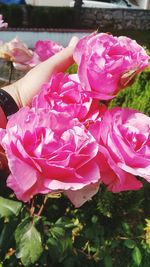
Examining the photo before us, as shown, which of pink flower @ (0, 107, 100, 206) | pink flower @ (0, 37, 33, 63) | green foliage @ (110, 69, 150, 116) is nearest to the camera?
pink flower @ (0, 107, 100, 206)

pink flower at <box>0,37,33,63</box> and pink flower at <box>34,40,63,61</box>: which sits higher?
pink flower at <box>34,40,63,61</box>

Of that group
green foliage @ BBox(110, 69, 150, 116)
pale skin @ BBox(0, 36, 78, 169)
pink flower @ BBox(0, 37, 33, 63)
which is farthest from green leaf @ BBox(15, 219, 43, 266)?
green foliage @ BBox(110, 69, 150, 116)

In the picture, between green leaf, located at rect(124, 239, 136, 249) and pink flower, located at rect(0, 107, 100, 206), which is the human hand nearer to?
pink flower, located at rect(0, 107, 100, 206)

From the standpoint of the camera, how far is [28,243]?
104cm

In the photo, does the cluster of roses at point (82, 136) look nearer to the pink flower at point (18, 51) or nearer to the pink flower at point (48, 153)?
the pink flower at point (48, 153)

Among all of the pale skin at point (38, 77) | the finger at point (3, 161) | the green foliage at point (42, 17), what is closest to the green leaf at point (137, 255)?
the pale skin at point (38, 77)

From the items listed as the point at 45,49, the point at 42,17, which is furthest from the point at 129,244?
the point at 42,17

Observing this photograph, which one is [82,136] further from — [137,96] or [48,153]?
[137,96]

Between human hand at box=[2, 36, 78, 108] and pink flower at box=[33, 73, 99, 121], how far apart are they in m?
0.11

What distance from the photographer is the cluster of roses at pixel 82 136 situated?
2.26ft

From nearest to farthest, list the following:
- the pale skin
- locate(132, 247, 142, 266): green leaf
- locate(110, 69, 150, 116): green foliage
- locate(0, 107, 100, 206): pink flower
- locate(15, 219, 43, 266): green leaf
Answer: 1. locate(0, 107, 100, 206): pink flower
2. the pale skin
3. locate(15, 219, 43, 266): green leaf
4. locate(132, 247, 142, 266): green leaf
5. locate(110, 69, 150, 116): green foliage

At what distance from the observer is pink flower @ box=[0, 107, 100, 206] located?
684mm

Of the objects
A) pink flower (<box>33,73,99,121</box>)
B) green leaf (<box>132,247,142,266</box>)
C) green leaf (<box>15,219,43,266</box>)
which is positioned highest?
pink flower (<box>33,73,99,121</box>)

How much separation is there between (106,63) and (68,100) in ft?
0.28
